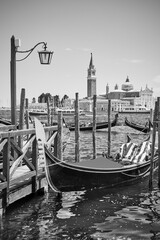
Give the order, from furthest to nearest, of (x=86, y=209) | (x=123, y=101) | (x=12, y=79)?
1. (x=123, y=101)
2. (x=12, y=79)
3. (x=86, y=209)

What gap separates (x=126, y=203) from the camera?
5.61 m

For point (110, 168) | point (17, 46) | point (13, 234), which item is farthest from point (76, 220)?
point (17, 46)

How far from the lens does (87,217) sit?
480 cm

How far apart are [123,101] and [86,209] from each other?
98.4 metres

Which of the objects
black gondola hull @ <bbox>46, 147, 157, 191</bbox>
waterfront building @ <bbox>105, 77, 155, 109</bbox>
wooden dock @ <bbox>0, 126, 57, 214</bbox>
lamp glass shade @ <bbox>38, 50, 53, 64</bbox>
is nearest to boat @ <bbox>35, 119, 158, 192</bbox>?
black gondola hull @ <bbox>46, 147, 157, 191</bbox>

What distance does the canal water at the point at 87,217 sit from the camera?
4.19 meters

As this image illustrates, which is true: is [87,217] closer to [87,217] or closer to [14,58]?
[87,217]

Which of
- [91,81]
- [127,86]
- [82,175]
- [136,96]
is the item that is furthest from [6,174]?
[127,86]

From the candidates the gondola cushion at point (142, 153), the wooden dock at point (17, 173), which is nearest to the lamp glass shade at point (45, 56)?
the wooden dock at point (17, 173)

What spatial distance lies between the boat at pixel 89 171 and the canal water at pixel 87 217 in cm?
22

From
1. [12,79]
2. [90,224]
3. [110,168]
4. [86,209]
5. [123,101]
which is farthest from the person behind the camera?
[123,101]

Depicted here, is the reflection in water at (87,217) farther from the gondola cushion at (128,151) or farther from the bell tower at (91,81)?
the bell tower at (91,81)

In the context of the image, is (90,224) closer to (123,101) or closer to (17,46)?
(17,46)

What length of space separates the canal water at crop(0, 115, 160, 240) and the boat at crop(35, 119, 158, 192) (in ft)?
0.73
